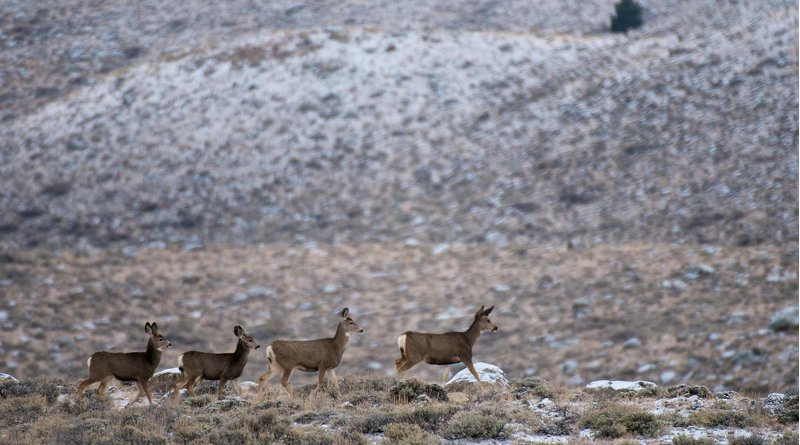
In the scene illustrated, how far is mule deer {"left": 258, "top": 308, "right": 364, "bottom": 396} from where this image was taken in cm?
1352

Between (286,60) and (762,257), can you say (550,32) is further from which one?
(762,257)

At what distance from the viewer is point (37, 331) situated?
2702 centimetres

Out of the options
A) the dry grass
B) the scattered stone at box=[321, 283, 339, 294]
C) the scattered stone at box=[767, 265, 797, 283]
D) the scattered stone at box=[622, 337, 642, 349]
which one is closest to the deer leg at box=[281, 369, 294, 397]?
the dry grass

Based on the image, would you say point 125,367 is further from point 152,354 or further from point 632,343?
point 632,343

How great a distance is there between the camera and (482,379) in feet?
51.2

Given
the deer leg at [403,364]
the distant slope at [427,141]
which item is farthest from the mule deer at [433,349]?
the distant slope at [427,141]

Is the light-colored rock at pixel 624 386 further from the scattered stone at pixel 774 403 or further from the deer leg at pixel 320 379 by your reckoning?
the deer leg at pixel 320 379

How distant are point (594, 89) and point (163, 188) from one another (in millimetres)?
16986

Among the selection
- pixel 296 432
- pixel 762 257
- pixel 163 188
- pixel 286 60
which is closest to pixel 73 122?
pixel 163 188

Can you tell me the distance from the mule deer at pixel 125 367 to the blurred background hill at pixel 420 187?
39.7 feet

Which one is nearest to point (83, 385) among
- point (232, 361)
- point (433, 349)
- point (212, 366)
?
point (212, 366)

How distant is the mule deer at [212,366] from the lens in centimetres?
1355

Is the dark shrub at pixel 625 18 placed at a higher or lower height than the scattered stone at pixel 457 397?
higher

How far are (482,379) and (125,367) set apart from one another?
560cm
